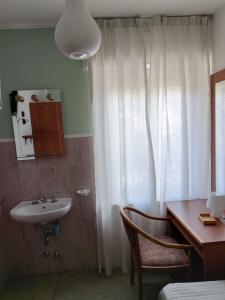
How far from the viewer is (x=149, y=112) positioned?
91.6 inches

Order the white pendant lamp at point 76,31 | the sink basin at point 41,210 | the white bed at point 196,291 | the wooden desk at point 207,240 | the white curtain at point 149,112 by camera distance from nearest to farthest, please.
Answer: the white pendant lamp at point 76,31
the white bed at point 196,291
the wooden desk at point 207,240
the sink basin at point 41,210
the white curtain at point 149,112

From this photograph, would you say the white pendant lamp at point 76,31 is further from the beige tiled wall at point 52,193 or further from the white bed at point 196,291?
the white bed at point 196,291

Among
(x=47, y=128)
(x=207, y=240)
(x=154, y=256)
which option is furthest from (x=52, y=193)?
(x=207, y=240)

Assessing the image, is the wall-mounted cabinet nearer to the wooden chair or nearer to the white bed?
the wooden chair

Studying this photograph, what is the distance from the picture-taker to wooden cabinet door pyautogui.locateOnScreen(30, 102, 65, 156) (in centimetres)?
236

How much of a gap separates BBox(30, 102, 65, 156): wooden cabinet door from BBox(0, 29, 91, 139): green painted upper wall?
8cm

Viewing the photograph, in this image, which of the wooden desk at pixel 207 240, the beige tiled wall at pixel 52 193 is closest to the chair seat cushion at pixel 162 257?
the wooden desk at pixel 207 240

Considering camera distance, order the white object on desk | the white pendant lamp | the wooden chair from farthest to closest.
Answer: the white object on desk
the wooden chair
the white pendant lamp

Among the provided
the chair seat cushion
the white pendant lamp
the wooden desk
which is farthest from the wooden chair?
the white pendant lamp

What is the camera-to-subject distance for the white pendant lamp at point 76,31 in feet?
3.94

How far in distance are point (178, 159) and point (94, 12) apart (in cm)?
149

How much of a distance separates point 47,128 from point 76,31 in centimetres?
131

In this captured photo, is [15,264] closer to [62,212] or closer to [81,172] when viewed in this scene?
[62,212]

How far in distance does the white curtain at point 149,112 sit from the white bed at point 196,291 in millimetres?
906
